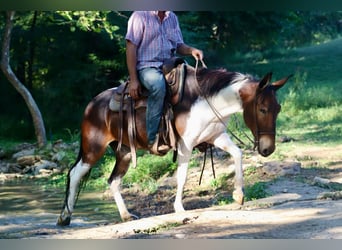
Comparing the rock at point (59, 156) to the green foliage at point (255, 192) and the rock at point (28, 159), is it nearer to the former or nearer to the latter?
the rock at point (28, 159)

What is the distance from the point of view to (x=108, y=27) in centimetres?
736

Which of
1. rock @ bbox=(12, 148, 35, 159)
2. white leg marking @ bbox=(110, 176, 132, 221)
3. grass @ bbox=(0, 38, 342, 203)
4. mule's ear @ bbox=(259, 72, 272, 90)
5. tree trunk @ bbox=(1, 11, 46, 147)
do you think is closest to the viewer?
mule's ear @ bbox=(259, 72, 272, 90)

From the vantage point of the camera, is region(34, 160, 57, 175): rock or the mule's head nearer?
the mule's head

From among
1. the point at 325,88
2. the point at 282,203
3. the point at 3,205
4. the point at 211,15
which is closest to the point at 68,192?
the point at 3,205

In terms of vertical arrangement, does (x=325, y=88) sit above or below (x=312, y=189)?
above

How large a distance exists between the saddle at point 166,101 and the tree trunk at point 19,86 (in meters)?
2.31

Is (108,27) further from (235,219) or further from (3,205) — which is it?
(235,219)

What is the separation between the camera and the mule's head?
5.19m

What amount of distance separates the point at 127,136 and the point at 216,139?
613 millimetres

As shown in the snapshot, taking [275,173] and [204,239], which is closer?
[204,239]

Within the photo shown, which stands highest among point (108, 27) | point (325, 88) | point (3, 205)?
point (108, 27)

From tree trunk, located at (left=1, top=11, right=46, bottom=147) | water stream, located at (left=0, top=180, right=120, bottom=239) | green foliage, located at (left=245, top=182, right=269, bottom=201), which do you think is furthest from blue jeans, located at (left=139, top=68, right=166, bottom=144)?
tree trunk, located at (left=1, top=11, right=46, bottom=147)

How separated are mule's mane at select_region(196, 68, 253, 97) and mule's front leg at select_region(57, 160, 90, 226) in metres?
1.05

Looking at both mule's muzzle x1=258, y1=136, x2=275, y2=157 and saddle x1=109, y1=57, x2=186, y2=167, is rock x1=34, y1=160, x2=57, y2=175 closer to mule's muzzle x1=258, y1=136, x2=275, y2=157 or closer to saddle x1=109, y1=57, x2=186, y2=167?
saddle x1=109, y1=57, x2=186, y2=167
